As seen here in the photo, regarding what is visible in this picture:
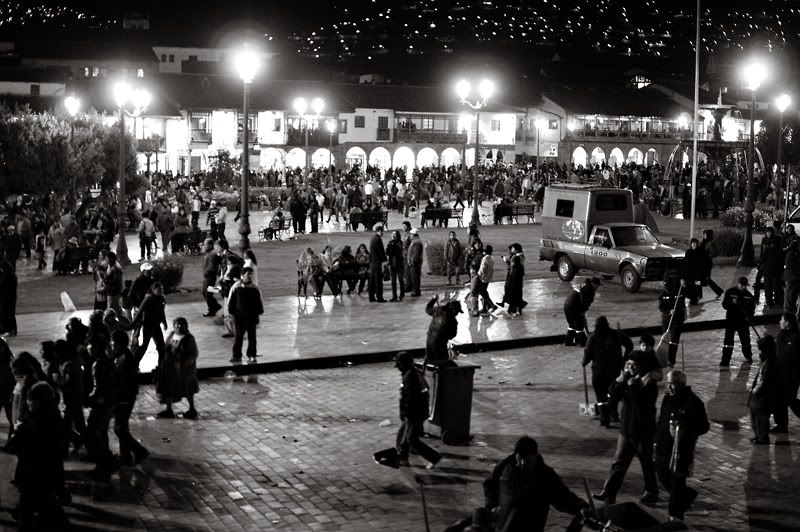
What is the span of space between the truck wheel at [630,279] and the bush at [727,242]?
666 centimetres

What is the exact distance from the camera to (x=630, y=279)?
882 inches

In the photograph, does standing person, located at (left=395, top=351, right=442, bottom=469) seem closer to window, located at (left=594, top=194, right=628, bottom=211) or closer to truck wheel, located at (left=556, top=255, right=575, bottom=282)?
truck wheel, located at (left=556, top=255, right=575, bottom=282)

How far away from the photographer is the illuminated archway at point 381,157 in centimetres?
7469

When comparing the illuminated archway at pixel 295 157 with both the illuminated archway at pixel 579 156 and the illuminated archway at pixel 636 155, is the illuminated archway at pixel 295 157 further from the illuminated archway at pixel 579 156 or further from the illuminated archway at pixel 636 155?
the illuminated archway at pixel 636 155

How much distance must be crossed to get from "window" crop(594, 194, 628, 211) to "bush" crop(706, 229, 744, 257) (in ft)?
9.68

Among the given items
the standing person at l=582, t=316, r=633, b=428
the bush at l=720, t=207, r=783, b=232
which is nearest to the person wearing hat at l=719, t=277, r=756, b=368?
the standing person at l=582, t=316, r=633, b=428

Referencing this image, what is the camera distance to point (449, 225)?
38.4 m

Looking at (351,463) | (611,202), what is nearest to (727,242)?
(611,202)

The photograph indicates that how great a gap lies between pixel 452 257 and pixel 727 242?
8729 millimetres


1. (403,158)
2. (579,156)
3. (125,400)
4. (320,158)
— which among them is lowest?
(125,400)

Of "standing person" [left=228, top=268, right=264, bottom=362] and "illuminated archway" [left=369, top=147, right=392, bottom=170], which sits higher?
"illuminated archway" [left=369, top=147, right=392, bottom=170]

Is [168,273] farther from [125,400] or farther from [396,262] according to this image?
[125,400]

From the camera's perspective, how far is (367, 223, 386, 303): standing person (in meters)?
20.5

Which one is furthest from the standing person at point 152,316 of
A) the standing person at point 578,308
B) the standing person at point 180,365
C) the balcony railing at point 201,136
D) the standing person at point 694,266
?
the balcony railing at point 201,136
